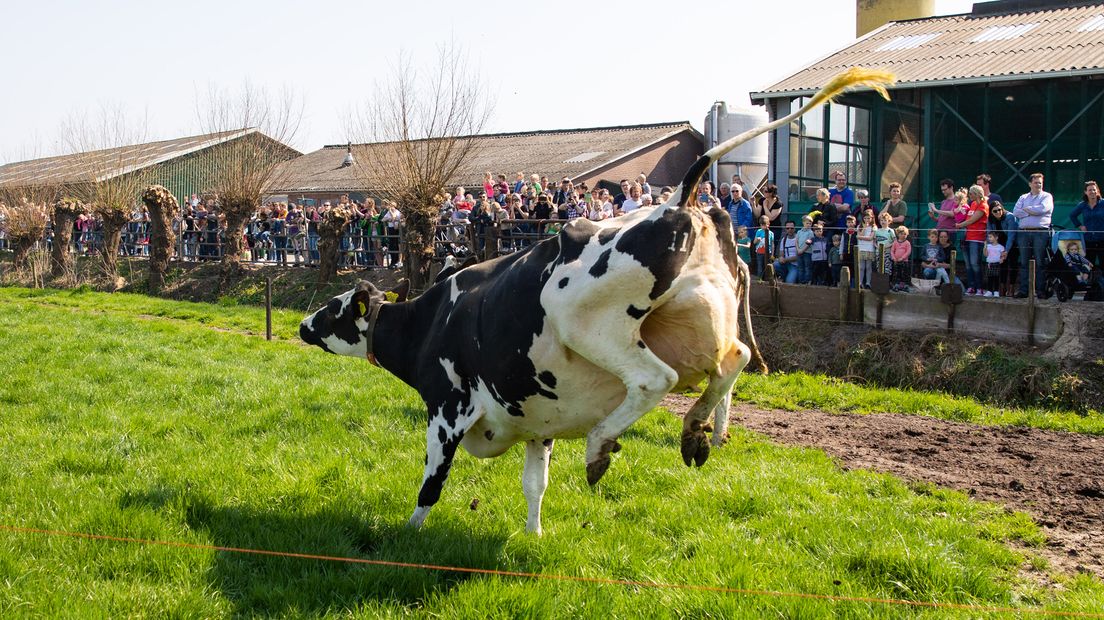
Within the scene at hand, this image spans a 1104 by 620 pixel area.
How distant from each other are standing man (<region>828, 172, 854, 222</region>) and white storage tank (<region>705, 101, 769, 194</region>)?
54.1ft

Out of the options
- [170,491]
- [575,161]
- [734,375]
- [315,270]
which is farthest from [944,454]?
[575,161]

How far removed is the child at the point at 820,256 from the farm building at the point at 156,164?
18389 mm

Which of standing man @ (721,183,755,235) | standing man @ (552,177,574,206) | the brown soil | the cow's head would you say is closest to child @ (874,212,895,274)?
standing man @ (721,183,755,235)

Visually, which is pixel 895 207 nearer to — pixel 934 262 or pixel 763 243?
pixel 934 262

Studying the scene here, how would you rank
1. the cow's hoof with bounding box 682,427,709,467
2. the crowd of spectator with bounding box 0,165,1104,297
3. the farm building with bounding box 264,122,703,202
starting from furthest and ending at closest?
the farm building with bounding box 264,122,703,202 < the crowd of spectator with bounding box 0,165,1104,297 < the cow's hoof with bounding box 682,427,709,467

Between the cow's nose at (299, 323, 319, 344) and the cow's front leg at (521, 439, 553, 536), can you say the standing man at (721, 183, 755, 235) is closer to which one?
the cow's nose at (299, 323, 319, 344)

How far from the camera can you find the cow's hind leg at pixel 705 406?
5.24m

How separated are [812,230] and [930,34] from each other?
32.7 ft

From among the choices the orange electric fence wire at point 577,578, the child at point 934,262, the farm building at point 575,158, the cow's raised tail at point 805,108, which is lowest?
the orange electric fence wire at point 577,578

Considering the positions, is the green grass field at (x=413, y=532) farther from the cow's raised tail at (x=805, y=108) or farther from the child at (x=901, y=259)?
the child at (x=901, y=259)

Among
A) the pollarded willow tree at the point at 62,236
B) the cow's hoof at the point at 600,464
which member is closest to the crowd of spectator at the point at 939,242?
the cow's hoof at the point at 600,464

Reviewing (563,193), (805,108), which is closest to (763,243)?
(563,193)

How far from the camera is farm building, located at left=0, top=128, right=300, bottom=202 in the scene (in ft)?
102

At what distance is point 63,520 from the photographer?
611cm
